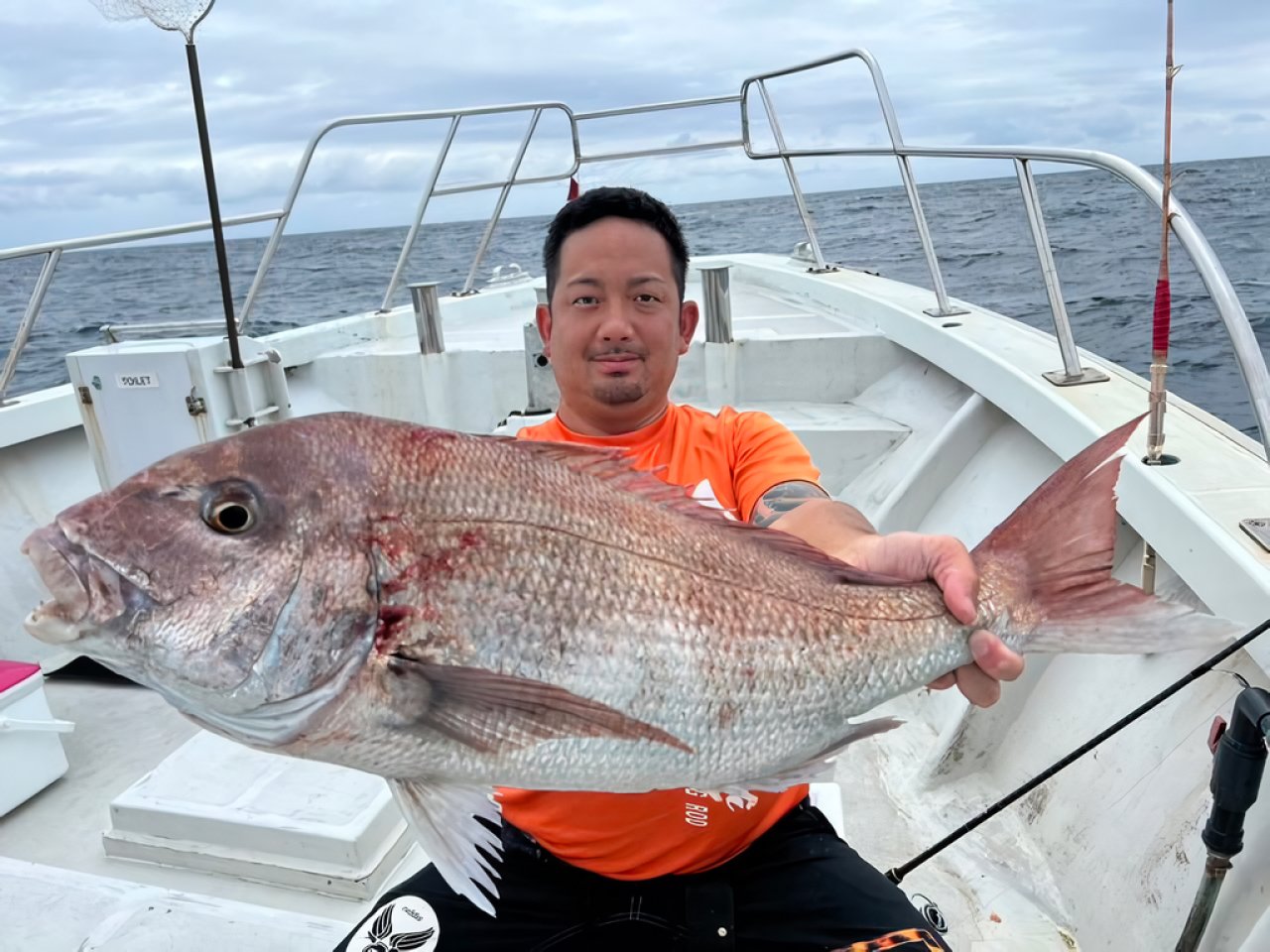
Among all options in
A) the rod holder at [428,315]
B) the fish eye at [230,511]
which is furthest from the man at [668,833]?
the rod holder at [428,315]

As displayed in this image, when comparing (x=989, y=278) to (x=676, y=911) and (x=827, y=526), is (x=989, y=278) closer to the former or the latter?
(x=827, y=526)

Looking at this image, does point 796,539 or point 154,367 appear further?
point 154,367

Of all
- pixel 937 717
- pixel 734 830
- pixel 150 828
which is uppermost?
pixel 734 830

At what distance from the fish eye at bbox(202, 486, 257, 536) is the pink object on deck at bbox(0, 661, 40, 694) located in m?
2.18

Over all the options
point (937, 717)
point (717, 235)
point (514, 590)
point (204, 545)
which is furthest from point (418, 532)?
point (717, 235)

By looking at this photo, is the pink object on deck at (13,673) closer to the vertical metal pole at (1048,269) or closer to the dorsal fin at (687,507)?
the dorsal fin at (687,507)

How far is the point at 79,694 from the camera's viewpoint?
392cm

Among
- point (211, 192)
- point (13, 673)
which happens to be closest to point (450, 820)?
point (13, 673)

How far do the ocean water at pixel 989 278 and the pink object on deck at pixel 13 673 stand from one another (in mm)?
2726

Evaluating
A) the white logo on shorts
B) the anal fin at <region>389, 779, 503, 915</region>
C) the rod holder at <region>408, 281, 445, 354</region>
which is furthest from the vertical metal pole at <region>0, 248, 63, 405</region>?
the anal fin at <region>389, 779, 503, 915</region>

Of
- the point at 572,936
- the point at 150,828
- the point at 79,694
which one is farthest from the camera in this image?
the point at 79,694

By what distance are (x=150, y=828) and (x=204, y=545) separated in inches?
68.6

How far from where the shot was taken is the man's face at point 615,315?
213cm

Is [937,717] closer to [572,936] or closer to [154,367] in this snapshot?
[572,936]
